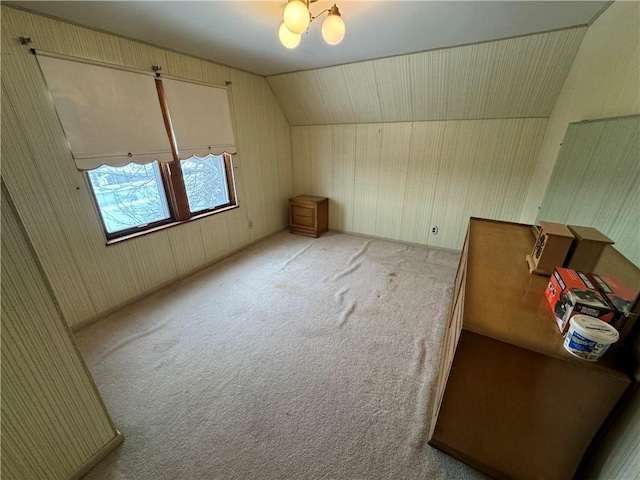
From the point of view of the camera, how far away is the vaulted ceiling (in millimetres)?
1528

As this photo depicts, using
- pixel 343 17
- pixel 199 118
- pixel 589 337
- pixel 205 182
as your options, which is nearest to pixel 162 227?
pixel 205 182

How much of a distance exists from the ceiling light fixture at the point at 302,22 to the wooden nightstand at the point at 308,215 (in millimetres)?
2333

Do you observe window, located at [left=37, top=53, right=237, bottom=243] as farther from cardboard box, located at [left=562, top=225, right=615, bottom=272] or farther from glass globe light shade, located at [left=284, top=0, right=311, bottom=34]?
cardboard box, located at [left=562, top=225, right=615, bottom=272]

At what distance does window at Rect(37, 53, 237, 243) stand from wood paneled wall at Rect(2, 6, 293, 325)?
0.26ft

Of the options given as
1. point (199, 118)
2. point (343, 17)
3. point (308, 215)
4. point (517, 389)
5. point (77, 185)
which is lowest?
point (308, 215)

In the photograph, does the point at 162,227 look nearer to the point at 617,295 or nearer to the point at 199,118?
the point at 199,118

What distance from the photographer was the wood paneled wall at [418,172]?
2793mm

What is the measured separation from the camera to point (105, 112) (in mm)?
1919

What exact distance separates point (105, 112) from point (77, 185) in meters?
0.60

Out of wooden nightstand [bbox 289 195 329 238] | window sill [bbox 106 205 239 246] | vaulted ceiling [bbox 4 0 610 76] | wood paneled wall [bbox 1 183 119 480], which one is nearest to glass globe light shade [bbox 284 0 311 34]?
vaulted ceiling [bbox 4 0 610 76]

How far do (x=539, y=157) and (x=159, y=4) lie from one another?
346 cm

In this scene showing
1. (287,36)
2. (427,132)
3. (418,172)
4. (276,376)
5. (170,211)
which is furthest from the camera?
(418,172)

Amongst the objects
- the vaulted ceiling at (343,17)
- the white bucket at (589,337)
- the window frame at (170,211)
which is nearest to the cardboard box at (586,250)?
the white bucket at (589,337)

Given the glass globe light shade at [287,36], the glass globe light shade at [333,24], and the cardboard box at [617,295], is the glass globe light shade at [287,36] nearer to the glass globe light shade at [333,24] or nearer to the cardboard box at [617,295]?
the glass globe light shade at [333,24]
